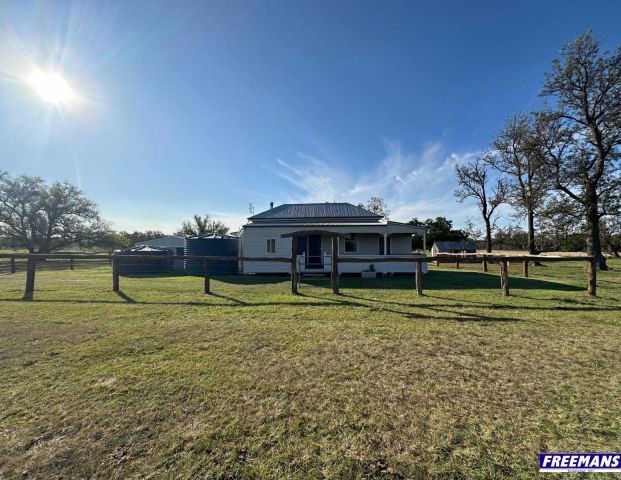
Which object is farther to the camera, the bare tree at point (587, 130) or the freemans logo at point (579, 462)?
the bare tree at point (587, 130)

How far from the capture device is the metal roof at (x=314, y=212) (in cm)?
1961

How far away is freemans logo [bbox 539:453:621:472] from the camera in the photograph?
2.06 meters

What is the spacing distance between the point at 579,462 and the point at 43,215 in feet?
153

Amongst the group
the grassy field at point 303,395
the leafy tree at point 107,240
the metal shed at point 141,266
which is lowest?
the grassy field at point 303,395

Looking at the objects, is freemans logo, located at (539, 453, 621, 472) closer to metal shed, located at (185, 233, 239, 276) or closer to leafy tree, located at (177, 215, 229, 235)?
metal shed, located at (185, 233, 239, 276)

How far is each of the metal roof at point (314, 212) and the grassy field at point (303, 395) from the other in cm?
1380

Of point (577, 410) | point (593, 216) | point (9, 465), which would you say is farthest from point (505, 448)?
point (593, 216)

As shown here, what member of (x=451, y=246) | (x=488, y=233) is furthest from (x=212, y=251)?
(x=451, y=246)

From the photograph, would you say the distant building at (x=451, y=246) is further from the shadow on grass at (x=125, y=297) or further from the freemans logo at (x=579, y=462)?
the freemans logo at (x=579, y=462)

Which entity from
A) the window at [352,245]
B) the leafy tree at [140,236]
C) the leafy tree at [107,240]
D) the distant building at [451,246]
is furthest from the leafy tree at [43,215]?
the distant building at [451,246]

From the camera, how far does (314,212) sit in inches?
826

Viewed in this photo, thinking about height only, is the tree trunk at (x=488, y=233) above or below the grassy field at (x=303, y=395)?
above

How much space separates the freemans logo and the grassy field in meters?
0.08

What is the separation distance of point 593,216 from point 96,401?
89.1 feet
